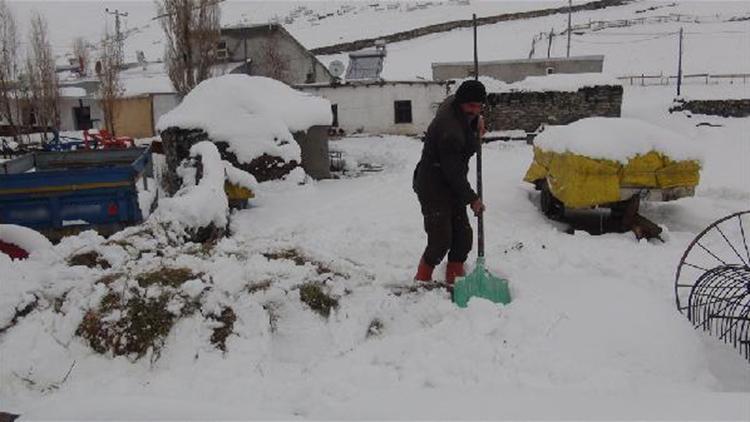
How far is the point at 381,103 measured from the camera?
81.7ft

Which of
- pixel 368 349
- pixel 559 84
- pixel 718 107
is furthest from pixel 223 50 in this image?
pixel 368 349

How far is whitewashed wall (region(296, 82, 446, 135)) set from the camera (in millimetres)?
24719

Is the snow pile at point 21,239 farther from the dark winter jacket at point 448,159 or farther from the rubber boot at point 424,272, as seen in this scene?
the dark winter jacket at point 448,159

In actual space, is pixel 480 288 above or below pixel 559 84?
below

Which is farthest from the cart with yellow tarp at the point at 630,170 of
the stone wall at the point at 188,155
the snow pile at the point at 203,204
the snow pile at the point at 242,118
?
the snow pile at the point at 242,118

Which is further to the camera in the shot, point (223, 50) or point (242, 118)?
point (223, 50)

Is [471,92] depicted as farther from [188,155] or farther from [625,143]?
[188,155]

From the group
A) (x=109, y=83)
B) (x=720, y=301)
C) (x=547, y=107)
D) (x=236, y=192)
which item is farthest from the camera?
(x=109, y=83)

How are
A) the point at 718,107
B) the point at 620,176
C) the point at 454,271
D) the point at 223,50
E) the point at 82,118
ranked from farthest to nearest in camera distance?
the point at 82,118 → the point at 223,50 → the point at 718,107 → the point at 620,176 → the point at 454,271

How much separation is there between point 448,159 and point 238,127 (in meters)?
6.97

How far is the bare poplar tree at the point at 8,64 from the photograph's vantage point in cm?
2461

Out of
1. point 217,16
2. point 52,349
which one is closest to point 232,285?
point 52,349

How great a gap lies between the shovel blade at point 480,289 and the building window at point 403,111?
2068 cm

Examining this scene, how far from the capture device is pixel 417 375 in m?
3.52
